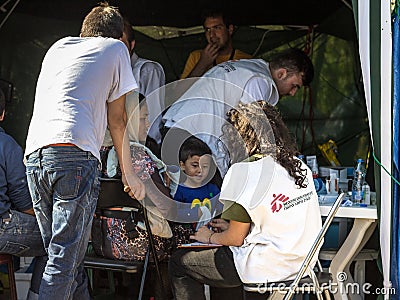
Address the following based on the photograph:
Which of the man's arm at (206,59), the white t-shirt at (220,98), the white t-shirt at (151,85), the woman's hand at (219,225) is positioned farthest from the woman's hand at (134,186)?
the man's arm at (206,59)

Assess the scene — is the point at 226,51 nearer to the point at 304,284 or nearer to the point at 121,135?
the point at 121,135

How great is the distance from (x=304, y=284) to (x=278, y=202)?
1.04ft

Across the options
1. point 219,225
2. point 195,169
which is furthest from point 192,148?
point 219,225

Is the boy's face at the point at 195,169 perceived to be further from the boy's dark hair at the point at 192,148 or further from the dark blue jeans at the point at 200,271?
the dark blue jeans at the point at 200,271

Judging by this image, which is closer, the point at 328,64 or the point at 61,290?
the point at 61,290

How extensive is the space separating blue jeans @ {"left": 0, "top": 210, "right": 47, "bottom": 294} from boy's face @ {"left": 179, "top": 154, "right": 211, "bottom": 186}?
2.41ft

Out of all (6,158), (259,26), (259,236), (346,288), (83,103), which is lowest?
(346,288)

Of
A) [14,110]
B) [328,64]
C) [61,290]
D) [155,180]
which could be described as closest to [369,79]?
[155,180]

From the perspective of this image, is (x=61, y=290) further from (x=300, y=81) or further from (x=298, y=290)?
(x=300, y=81)

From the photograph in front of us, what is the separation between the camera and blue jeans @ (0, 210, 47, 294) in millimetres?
2898

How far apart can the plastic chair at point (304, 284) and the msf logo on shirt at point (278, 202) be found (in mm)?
166

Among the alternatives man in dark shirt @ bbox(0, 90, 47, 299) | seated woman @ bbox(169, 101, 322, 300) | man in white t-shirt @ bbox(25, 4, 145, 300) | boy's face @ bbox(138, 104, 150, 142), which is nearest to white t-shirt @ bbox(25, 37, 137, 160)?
man in white t-shirt @ bbox(25, 4, 145, 300)

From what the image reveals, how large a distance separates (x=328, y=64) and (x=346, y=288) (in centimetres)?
245

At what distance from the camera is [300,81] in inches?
138
